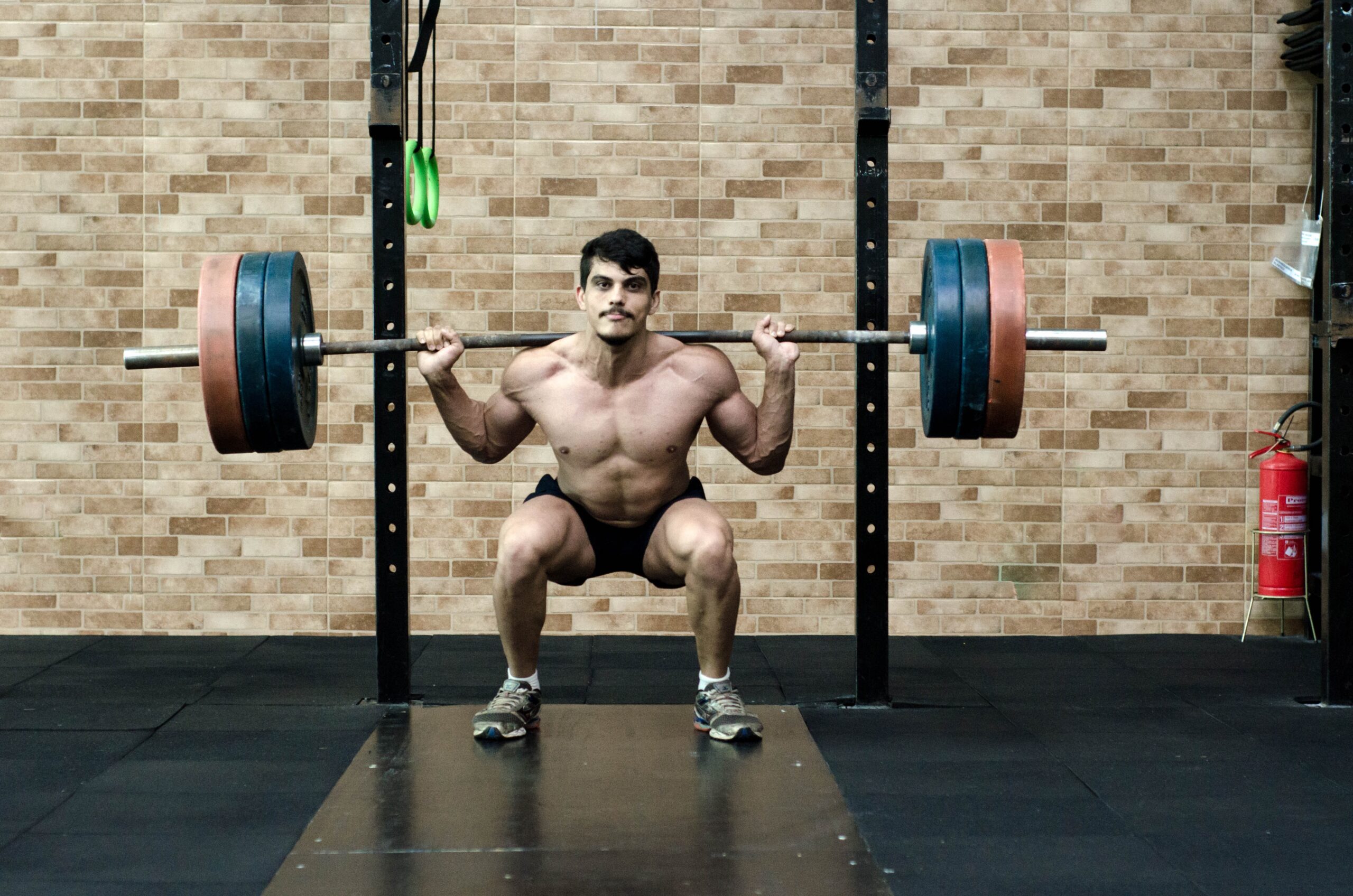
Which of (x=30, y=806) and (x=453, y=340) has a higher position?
(x=453, y=340)

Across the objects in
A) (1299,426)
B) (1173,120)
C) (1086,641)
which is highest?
(1173,120)

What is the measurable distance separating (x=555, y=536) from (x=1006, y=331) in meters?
1.18

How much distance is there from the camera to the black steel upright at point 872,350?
3.53 metres

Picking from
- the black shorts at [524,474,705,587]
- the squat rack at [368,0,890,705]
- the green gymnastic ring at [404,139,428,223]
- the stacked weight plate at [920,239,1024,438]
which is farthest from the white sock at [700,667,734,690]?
the green gymnastic ring at [404,139,428,223]

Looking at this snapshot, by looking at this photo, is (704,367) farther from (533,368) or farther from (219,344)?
(219,344)

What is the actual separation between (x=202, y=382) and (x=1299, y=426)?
12.6ft

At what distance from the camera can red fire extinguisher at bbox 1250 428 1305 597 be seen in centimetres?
452

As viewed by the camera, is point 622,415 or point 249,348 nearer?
point 249,348

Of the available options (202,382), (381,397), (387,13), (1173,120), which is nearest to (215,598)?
(381,397)

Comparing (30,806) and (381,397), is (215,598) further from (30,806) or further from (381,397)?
(30,806)

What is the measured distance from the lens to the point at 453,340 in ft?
10.4

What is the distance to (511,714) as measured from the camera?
318 centimetres

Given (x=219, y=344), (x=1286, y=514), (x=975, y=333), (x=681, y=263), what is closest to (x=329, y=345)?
(x=219, y=344)

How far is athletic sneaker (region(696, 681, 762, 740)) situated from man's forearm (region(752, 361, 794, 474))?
57 cm
